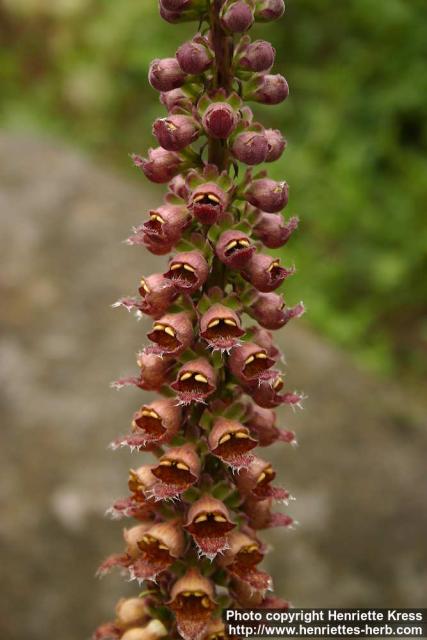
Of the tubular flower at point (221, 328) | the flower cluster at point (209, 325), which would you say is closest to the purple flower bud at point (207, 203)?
the flower cluster at point (209, 325)

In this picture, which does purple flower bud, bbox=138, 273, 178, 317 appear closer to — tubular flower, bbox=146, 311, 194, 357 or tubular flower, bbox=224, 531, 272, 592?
tubular flower, bbox=146, 311, 194, 357

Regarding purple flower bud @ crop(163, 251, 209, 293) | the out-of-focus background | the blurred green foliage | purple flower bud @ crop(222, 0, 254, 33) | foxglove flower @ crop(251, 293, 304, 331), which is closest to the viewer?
purple flower bud @ crop(222, 0, 254, 33)

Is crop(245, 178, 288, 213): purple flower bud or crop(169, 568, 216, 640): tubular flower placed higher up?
crop(245, 178, 288, 213): purple flower bud

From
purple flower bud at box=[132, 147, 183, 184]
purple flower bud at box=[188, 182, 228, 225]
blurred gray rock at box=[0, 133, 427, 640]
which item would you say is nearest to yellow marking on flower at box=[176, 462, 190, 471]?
purple flower bud at box=[188, 182, 228, 225]

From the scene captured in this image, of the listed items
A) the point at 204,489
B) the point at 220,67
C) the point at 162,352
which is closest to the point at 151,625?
the point at 204,489

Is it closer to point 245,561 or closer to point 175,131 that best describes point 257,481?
point 245,561

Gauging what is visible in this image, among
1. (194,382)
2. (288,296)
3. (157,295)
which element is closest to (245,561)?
(194,382)

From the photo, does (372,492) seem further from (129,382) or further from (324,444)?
(129,382)
